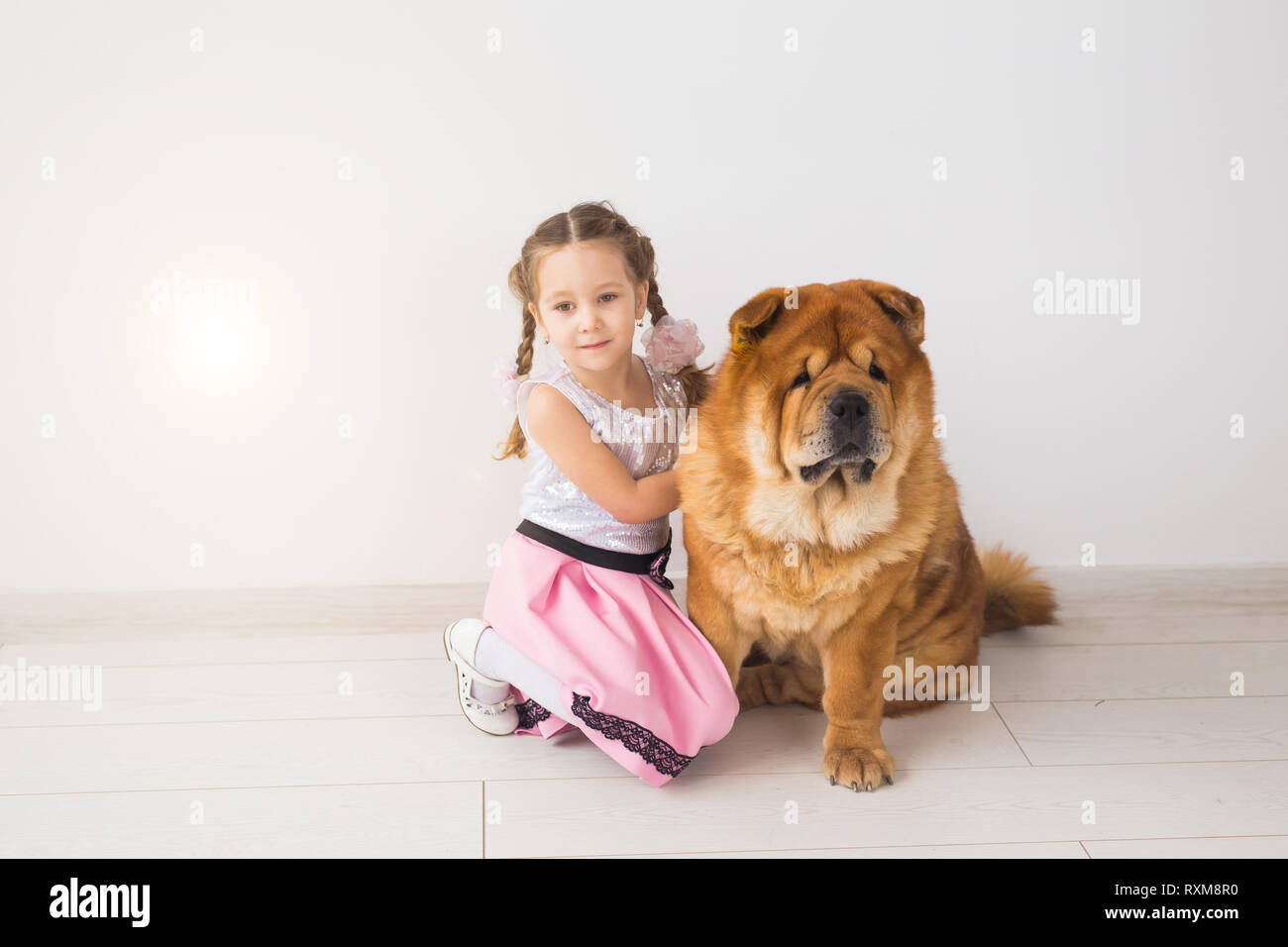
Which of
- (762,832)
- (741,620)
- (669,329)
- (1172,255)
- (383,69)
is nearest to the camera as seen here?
(762,832)

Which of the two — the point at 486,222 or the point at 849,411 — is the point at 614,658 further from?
the point at 486,222

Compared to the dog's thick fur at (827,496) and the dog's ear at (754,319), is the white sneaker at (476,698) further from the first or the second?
the dog's ear at (754,319)

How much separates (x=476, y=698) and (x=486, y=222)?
85cm

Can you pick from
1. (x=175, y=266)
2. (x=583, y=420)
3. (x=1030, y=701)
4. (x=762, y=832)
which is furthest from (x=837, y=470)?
(x=175, y=266)

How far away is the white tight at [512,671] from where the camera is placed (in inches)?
66.7

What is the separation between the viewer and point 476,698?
1.80 metres

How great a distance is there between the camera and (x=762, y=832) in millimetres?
1515

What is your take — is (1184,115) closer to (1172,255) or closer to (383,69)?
(1172,255)

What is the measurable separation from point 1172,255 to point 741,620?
1171mm

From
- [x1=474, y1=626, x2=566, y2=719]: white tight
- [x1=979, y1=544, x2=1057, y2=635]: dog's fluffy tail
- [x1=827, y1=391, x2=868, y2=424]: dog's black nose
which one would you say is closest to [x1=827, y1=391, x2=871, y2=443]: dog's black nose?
[x1=827, y1=391, x2=868, y2=424]: dog's black nose

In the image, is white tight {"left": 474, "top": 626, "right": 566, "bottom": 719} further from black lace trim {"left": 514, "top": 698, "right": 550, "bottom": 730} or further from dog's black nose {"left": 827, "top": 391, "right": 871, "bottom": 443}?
dog's black nose {"left": 827, "top": 391, "right": 871, "bottom": 443}

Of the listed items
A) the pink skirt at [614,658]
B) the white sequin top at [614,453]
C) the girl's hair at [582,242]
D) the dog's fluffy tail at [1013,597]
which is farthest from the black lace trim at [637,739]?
the dog's fluffy tail at [1013,597]

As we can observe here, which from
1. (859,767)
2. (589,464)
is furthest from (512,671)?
(859,767)

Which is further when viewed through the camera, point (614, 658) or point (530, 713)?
point (530, 713)
